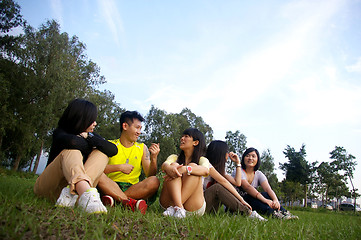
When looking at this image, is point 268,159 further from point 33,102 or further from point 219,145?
point 219,145

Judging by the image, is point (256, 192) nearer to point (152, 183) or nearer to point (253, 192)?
point (253, 192)

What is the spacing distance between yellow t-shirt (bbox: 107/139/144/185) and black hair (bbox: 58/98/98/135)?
1.02 metres

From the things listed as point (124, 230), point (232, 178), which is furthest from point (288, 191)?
point (124, 230)

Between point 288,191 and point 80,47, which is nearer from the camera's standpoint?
point 80,47

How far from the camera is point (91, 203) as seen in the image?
219 centimetres

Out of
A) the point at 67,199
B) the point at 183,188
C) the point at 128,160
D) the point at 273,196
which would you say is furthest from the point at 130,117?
the point at 273,196

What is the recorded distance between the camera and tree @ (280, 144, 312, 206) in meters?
41.8

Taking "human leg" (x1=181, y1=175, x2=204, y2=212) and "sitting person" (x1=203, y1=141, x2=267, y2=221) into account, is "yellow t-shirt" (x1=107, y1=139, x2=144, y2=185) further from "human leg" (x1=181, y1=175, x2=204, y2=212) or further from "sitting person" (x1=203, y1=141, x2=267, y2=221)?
"sitting person" (x1=203, y1=141, x2=267, y2=221)

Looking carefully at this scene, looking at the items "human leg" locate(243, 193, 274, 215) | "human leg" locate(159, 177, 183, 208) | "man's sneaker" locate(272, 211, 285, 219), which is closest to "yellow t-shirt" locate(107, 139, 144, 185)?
"human leg" locate(159, 177, 183, 208)

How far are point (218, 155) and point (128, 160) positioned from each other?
1.56 meters

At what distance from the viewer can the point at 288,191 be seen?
37344mm

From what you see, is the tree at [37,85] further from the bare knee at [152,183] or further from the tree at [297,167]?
the tree at [297,167]

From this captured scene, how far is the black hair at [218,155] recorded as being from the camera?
4.38 m

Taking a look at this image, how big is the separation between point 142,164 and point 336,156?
38992mm
